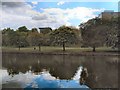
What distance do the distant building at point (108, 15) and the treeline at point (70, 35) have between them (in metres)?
0.19

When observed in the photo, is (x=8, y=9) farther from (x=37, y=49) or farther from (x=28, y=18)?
(x=37, y=49)

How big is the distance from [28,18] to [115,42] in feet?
12.9

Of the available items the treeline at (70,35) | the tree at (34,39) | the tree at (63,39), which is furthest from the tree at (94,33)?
the tree at (34,39)

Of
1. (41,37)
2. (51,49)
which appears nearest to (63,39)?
(51,49)

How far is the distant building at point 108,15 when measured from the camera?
32.1 ft

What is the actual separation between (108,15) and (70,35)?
6.36 ft

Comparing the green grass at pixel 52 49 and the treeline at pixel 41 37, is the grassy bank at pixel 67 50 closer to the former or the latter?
the green grass at pixel 52 49

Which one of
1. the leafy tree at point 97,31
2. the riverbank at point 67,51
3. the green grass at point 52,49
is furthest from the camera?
the leafy tree at point 97,31

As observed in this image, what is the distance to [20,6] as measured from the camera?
9531 millimetres

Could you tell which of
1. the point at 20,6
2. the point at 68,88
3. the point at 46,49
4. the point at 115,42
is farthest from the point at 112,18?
the point at 68,88

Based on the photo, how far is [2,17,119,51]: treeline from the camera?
34.8 feet

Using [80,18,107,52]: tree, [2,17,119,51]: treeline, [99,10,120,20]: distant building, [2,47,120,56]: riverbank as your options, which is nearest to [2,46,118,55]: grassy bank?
[2,47,120,56]: riverbank

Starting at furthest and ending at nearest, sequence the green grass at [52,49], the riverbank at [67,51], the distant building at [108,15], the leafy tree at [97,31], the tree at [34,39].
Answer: the leafy tree at [97,31], the tree at [34,39], the green grass at [52,49], the riverbank at [67,51], the distant building at [108,15]

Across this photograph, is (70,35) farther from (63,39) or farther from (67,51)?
(67,51)
